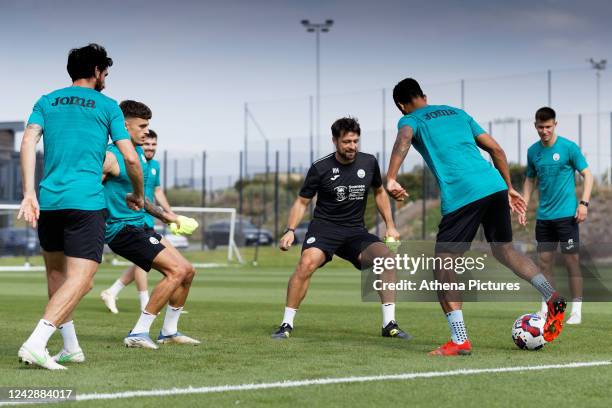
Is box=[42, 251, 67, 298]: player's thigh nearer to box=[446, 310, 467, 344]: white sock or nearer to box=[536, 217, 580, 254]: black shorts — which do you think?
box=[446, 310, 467, 344]: white sock

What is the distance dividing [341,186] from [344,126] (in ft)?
2.24

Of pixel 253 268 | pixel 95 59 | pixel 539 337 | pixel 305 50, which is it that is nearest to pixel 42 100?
pixel 95 59

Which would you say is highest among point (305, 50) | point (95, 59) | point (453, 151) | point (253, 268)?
point (305, 50)

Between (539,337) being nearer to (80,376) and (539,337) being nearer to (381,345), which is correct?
(381,345)

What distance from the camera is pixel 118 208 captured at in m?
9.76

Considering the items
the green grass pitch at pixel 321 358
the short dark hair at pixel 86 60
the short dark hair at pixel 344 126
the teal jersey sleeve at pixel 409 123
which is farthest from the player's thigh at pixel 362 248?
the short dark hair at pixel 86 60

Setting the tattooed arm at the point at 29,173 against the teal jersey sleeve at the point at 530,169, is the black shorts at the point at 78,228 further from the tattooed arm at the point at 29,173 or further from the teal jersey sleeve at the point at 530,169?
the teal jersey sleeve at the point at 530,169

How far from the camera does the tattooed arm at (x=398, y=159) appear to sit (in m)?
8.64

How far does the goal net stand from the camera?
112 feet

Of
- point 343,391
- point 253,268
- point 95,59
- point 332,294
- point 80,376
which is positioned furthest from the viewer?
point 253,268

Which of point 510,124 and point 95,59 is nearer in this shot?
point 95,59

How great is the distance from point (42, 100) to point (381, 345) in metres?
3.76

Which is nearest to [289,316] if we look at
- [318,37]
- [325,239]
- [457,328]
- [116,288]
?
[325,239]

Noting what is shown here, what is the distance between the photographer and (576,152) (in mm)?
12328
